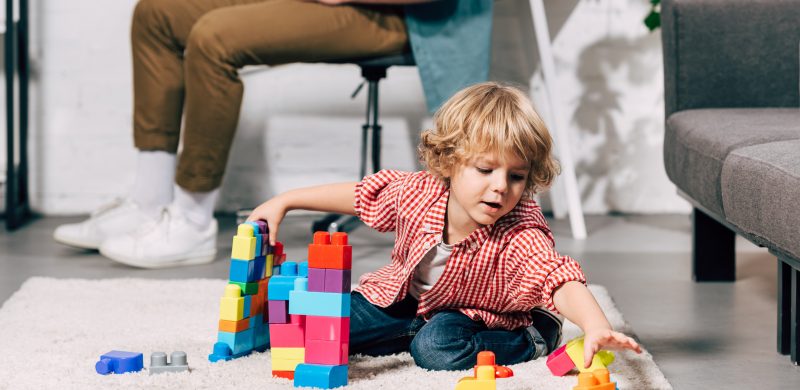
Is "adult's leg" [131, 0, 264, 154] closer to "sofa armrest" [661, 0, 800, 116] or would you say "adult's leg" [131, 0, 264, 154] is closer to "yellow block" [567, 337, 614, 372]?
"sofa armrest" [661, 0, 800, 116]

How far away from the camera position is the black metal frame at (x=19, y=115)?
259 centimetres

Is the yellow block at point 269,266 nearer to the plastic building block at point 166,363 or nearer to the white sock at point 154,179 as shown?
the plastic building block at point 166,363

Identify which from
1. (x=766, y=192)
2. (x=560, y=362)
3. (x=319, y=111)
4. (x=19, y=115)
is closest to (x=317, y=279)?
(x=560, y=362)

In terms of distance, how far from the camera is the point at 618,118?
118 inches

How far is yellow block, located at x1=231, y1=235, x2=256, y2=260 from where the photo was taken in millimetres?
1370

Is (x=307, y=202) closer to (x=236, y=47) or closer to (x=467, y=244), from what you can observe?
(x=467, y=244)

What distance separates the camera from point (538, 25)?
8.57 ft

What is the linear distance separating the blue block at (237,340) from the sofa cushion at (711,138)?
29.3 inches

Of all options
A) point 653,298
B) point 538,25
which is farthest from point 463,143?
point 538,25

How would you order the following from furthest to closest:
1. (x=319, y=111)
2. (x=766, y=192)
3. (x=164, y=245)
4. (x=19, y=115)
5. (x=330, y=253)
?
(x=319, y=111), (x=19, y=115), (x=164, y=245), (x=766, y=192), (x=330, y=253)

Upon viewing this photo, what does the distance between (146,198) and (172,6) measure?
415 millimetres

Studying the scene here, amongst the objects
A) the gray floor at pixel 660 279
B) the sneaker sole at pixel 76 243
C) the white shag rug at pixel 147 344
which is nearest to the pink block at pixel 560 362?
the white shag rug at pixel 147 344

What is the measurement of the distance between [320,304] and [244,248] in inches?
6.6

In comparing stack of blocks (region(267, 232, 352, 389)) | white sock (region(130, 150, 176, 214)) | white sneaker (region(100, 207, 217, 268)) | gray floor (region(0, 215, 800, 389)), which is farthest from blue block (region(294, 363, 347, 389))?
white sock (region(130, 150, 176, 214))
